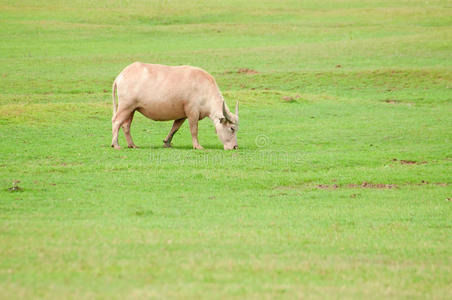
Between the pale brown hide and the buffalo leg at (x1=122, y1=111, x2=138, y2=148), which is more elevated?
the pale brown hide

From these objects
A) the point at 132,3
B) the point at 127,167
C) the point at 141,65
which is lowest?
the point at 132,3

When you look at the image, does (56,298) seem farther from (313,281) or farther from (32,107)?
(32,107)

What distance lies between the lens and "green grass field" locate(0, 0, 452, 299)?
26.5ft

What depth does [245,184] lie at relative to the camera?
1489 centimetres

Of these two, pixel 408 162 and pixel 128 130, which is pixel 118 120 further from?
pixel 408 162

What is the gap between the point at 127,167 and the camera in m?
16.1

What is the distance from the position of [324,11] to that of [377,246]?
54.4m

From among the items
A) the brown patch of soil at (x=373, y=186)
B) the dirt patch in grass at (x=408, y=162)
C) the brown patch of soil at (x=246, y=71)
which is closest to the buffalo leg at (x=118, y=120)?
the brown patch of soil at (x=373, y=186)

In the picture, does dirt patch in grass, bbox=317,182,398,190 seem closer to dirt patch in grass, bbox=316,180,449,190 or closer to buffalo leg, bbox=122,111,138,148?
Answer: dirt patch in grass, bbox=316,180,449,190

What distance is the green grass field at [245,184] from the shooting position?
26.5 feet

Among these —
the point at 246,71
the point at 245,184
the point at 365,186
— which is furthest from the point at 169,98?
the point at 246,71

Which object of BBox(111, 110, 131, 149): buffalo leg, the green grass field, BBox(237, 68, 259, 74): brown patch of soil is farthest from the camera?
BBox(237, 68, 259, 74): brown patch of soil

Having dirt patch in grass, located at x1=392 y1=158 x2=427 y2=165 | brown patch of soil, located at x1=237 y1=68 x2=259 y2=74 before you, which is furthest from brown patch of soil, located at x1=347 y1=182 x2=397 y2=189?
brown patch of soil, located at x1=237 y1=68 x2=259 y2=74

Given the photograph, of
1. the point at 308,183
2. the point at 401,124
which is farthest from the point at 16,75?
the point at 308,183
